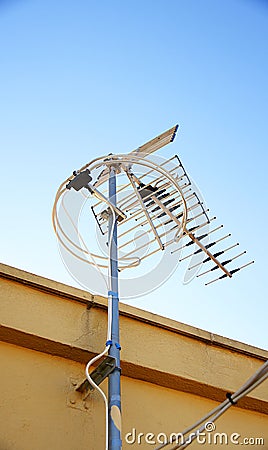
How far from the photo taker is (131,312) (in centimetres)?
412

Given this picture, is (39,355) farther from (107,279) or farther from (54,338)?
(107,279)

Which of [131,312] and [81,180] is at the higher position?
[81,180]

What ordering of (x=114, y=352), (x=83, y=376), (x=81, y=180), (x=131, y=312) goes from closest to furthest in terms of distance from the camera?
(x=114, y=352) < (x=81, y=180) < (x=83, y=376) < (x=131, y=312)

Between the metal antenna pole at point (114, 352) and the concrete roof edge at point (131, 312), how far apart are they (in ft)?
1.80

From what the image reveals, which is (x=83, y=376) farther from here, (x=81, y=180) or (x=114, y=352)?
(x=81, y=180)

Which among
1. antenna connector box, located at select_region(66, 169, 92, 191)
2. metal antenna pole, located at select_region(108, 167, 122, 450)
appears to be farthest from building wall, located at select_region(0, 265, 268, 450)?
antenna connector box, located at select_region(66, 169, 92, 191)

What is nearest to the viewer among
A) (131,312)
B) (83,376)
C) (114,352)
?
(114,352)

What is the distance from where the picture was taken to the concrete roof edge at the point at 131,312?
385cm

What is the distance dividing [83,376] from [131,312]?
592mm

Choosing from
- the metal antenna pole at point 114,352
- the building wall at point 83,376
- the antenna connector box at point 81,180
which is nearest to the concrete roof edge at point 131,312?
the building wall at point 83,376

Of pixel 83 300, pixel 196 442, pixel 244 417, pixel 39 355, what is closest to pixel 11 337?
pixel 39 355

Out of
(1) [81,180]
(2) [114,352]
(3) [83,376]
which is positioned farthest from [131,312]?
(1) [81,180]

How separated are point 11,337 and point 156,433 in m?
1.12

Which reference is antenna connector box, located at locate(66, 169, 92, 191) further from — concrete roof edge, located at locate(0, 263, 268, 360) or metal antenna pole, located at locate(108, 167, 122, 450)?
concrete roof edge, located at locate(0, 263, 268, 360)
